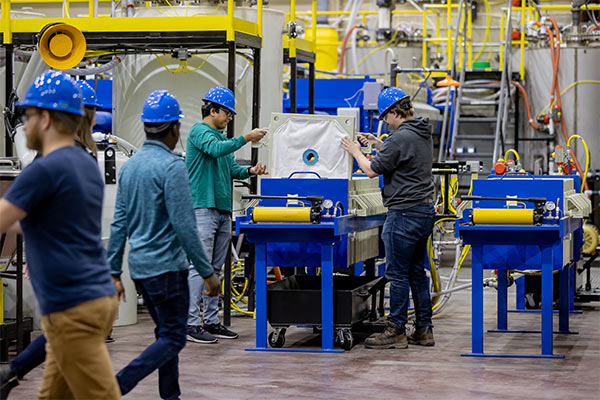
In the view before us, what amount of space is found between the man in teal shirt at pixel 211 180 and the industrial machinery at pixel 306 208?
303 millimetres

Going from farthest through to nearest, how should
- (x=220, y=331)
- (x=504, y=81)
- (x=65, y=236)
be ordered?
1. (x=504, y=81)
2. (x=220, y=331)
3. (x=65, y=236)

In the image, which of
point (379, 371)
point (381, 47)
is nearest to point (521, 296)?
point (379, 371)

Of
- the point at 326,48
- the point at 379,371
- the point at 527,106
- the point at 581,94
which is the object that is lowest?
the point at 379,371

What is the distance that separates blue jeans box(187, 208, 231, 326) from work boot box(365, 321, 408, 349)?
44.4 inches

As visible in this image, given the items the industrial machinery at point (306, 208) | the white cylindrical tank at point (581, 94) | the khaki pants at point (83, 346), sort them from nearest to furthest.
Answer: the khaki pants at point (83, 346), the industrial machinery at point (306, 208), the white cylindrical tank at point (581, 94)

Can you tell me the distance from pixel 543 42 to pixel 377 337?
795cm

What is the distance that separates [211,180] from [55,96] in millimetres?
3497

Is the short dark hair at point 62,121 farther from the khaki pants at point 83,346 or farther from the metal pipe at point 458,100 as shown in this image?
the metal pipe at point 458,100

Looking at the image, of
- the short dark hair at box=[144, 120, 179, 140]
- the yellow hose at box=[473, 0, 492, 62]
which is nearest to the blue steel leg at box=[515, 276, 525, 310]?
the short dark hair at box=[144, 120, 179, 140]

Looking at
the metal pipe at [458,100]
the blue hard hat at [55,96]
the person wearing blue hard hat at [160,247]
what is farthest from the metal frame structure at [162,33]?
the metal pipe at [458,100]

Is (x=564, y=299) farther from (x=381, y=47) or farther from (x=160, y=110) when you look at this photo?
(x=381, y=47)

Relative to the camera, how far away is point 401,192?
6.38 m

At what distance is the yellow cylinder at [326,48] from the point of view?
1471 cm

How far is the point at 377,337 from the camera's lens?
6543mm
